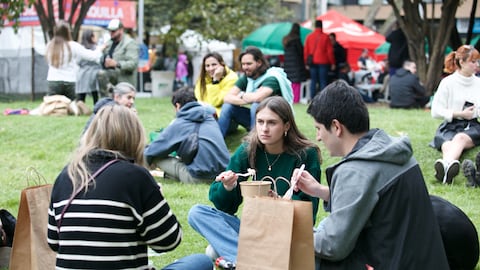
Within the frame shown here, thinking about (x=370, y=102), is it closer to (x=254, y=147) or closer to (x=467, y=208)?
(x=467, y=208)

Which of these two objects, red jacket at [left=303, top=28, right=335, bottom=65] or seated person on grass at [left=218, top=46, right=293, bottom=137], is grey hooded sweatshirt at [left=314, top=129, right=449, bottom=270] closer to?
seated person on grass at [left=218, top=46, right=293, bottom=137]

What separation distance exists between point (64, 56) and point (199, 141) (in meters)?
5.33

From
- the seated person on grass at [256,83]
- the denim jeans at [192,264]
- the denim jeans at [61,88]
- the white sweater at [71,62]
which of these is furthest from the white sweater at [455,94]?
the denim jeans at [61,88]

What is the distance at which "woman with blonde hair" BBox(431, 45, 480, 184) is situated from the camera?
25.9 ft

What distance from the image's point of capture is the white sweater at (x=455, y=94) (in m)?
8.05

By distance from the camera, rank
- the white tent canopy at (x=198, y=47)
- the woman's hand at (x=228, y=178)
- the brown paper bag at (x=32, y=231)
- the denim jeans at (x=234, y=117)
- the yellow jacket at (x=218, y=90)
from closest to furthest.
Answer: the brown paper bag at (x=32, y=231) → the woman's hand at (x=228, y=178) → the denim jeans at (x=234, y=117) → the yellow jacket at (x=218, y=90) → the white tent canopy at (x=198, y=47)

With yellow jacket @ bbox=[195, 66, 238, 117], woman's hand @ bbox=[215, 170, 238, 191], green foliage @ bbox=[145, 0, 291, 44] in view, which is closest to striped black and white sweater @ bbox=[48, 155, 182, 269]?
woman's hand @ bbox=[215, 170, 238, 191]

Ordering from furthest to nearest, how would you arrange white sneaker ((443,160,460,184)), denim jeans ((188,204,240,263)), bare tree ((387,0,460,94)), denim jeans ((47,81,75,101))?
bare tree ((387,0,460,94)), denim jeans ((47,81,75,101)), white sneaker ((443,160,460,184)), denim jeans ((188,204,240,263))

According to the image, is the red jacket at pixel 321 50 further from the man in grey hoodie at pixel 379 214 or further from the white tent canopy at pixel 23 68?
the man in grey hoodie at pixel 379 214

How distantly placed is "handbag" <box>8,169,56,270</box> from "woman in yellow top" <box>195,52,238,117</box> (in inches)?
228

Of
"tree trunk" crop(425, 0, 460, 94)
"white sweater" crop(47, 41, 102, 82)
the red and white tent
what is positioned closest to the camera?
"white sweater" crop(47, 41, 102, 82)

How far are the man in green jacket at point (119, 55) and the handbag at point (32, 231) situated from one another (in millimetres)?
8346

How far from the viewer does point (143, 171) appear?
3.43 m

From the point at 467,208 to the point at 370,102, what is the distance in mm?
11093
